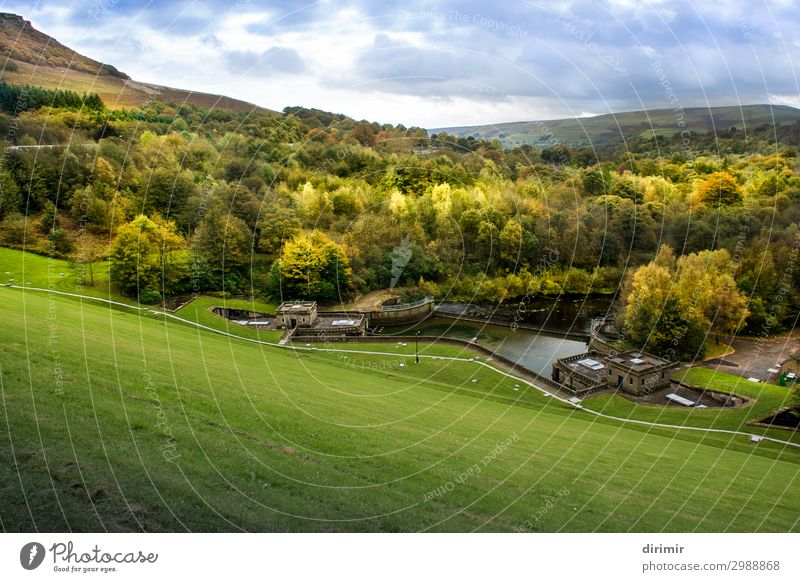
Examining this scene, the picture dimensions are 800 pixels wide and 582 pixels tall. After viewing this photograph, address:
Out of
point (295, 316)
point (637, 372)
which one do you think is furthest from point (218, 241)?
point (637, 372)

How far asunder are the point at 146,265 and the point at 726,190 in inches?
2995

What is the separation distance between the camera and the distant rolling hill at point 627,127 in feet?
385

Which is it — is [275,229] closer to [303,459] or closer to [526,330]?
[526,330]

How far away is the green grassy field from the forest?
24.6m

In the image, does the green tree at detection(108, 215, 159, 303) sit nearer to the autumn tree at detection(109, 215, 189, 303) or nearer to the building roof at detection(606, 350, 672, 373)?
the autumn tree at detection(109, 215, 189, 303)

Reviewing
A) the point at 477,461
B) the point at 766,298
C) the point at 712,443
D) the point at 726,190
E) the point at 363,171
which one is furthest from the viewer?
the point at 363,171

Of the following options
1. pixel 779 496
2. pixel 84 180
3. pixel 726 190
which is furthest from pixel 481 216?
pixel 779 496

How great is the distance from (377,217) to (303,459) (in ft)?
199

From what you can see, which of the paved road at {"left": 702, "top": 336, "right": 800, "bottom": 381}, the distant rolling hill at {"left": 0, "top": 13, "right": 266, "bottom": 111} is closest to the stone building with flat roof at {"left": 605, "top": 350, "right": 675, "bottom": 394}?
the paved road at {"left": 702, "top": 336, "right": 800, "bottom": 381}

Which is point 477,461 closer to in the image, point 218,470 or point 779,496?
point 218,470

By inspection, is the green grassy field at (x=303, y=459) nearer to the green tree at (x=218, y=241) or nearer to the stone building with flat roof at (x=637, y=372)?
the stone building with flat roof at (x=637, y=372)

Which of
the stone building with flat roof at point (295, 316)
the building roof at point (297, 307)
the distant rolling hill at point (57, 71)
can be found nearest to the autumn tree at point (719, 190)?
the building roof at point (297, 307)

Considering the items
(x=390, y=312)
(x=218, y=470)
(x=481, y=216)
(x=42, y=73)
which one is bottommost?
(x=390, y=312)

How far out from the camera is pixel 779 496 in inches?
727
